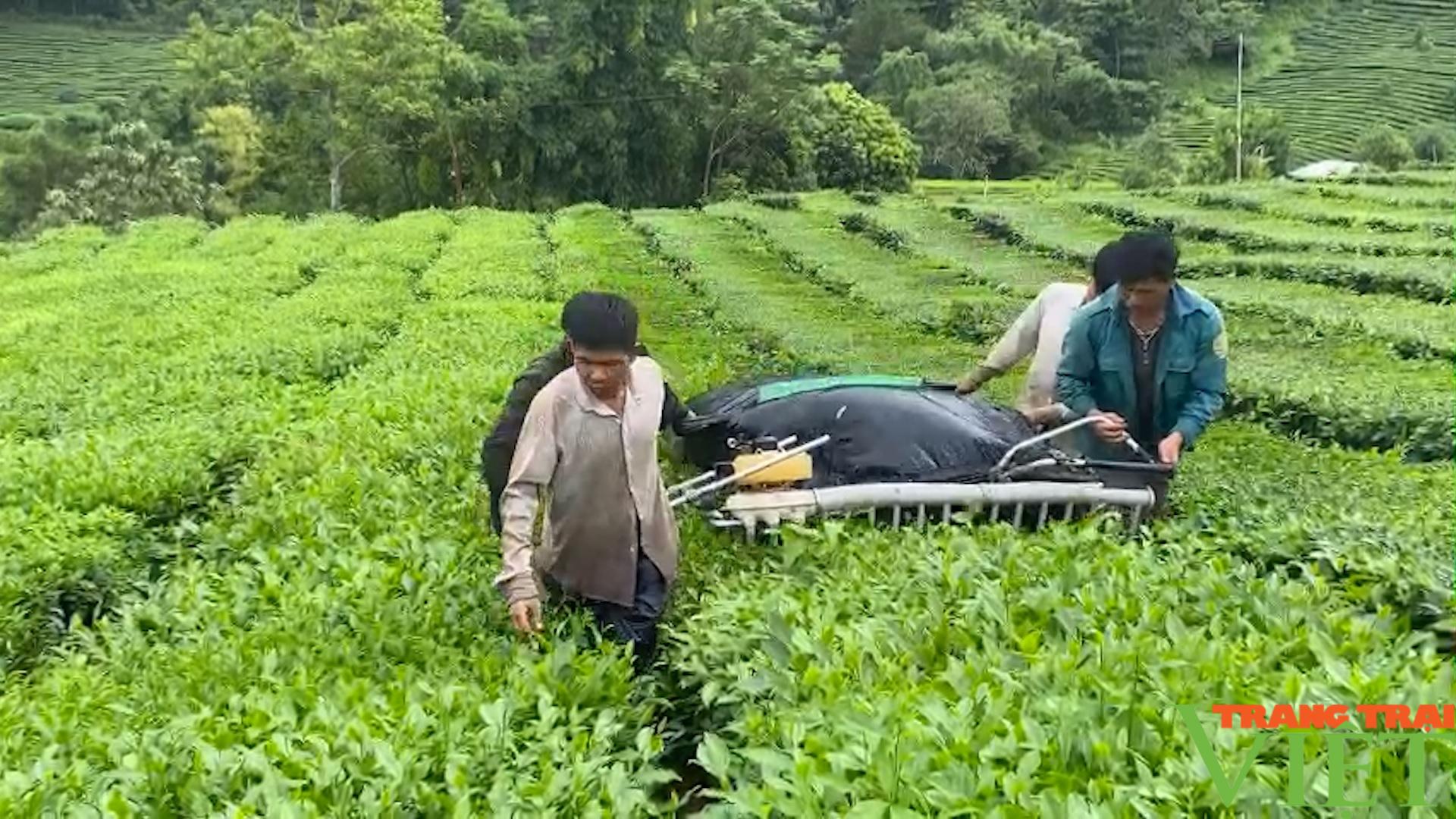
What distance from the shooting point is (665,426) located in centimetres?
554

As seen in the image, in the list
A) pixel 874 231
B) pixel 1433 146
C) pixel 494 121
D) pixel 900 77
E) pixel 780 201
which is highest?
pixel 494 121

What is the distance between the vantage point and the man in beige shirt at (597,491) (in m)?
4.62

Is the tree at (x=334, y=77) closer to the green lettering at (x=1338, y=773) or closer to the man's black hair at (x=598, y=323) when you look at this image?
the man's black hair at (x=598, y=323)

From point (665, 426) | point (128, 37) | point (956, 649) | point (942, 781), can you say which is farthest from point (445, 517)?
point (128, 37)

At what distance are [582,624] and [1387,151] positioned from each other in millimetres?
41626

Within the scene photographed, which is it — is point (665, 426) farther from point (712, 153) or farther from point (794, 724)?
point (712, 153)

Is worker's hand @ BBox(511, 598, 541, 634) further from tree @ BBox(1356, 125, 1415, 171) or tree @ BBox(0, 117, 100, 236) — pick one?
tree @ BBox(0, 117, 100, 236)

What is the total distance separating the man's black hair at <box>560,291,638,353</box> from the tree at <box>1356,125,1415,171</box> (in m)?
39.0

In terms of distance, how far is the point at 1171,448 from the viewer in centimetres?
566

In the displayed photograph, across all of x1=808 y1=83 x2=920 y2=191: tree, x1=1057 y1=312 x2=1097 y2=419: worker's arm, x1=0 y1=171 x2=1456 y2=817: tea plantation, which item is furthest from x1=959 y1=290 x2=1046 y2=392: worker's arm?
x1=808 y1=83 x2=920 y2=191: tree

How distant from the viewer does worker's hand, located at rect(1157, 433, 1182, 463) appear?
5.66 m

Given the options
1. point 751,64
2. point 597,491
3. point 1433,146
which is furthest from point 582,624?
point 1433,146

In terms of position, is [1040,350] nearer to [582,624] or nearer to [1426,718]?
[582,624]

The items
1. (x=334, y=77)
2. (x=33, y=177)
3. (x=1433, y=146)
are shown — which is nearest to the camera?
(x=334, y=77)
